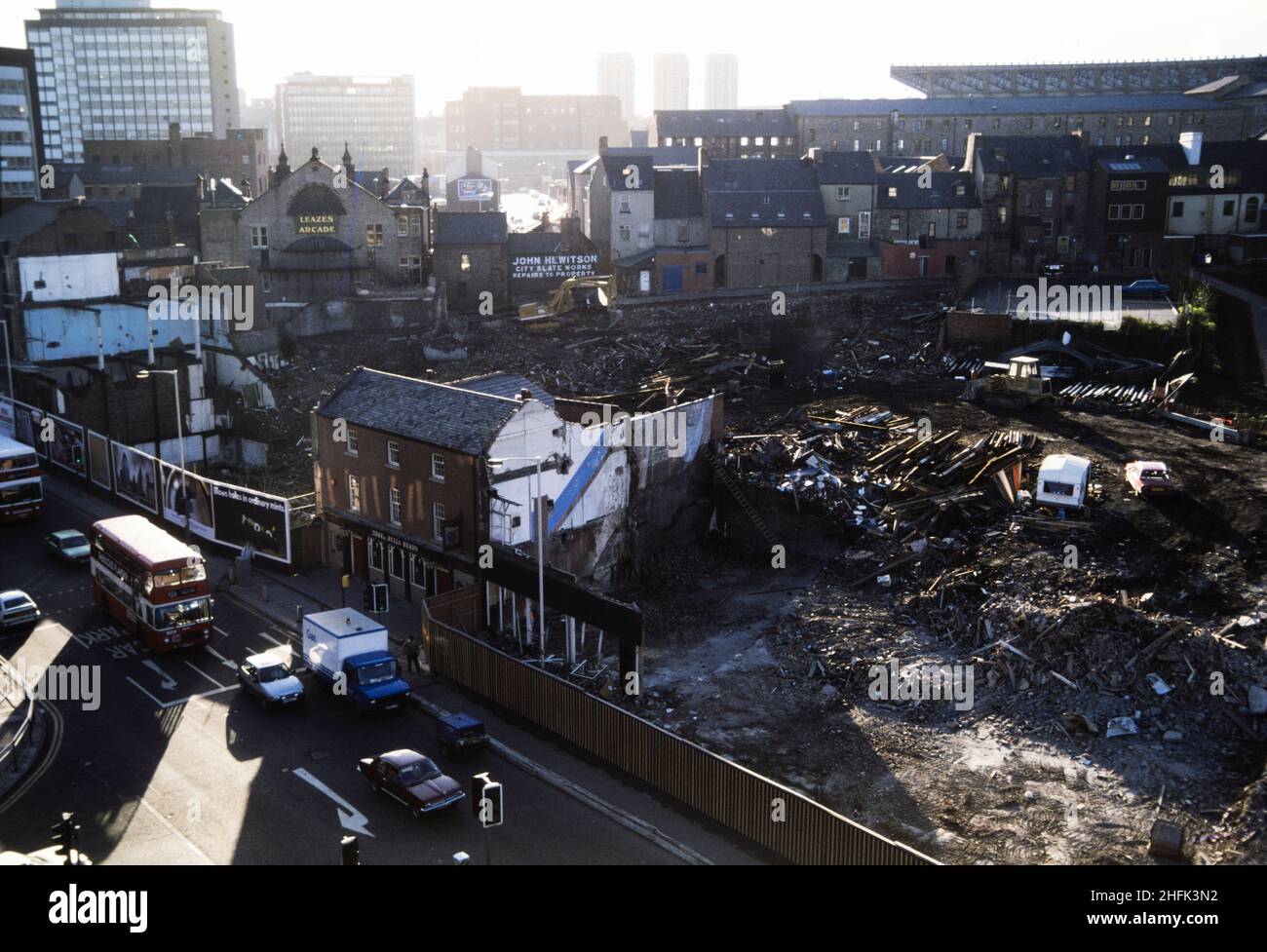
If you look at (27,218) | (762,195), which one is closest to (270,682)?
(27,218)

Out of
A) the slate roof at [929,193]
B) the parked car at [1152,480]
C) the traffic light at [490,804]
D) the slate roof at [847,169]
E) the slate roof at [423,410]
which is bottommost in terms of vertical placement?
the traffic light at [490,804]

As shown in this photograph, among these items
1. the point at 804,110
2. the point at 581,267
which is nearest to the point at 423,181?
the point at 581,267

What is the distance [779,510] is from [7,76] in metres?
101

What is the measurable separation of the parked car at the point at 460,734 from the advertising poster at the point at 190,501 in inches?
842

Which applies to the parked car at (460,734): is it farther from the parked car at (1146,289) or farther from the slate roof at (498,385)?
the parked car at (1146,289)

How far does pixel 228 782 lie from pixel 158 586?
31.5 feet

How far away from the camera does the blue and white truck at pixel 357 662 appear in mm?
33969

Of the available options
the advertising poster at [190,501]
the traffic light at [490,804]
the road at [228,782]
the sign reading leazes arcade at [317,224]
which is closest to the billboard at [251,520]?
the advertising poster at [190,501]

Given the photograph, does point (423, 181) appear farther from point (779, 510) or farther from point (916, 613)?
point (916, 613)

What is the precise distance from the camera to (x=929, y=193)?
9906 centimetres

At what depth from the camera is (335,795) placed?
29.6 m

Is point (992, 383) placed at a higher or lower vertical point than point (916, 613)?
higher

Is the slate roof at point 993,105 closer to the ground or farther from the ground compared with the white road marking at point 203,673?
farther from the ground

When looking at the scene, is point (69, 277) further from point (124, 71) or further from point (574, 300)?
point (124, 71)
